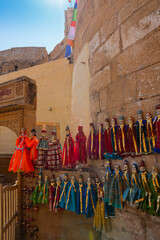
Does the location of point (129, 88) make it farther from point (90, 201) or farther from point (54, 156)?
A: point (54, 156)

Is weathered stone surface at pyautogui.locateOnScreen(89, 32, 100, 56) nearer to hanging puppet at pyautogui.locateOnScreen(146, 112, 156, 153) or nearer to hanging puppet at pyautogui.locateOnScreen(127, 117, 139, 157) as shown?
hanging puppet at pyautogui.locateOnScreen(127, 117, 139, 157)

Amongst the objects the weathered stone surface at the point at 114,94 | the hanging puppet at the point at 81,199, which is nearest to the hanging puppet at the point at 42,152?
the hanging puppet at the point at 81,199

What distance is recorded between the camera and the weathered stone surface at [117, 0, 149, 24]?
231cm

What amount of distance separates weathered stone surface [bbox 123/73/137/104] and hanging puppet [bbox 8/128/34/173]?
6.87 ft

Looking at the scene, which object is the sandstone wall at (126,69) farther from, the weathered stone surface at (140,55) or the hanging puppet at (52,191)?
the hanging puppet at (52,191)

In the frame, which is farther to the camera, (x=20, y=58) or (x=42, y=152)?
(x=20, y=58)

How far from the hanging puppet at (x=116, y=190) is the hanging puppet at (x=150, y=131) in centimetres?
59

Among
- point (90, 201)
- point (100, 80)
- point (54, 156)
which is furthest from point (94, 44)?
point (90, 201)

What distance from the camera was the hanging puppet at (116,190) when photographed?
2340mm

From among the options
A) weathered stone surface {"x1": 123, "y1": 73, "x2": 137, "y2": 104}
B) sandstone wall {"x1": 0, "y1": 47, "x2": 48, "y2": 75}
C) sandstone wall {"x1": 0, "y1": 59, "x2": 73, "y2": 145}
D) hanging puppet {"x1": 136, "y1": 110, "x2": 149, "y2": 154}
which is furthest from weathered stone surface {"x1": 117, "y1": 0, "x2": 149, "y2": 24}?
sandstone wall {"x1": 0, "y1": 47, "x2": 48, "y2": 75}

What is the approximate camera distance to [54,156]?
3.43m

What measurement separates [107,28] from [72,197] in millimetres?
2634

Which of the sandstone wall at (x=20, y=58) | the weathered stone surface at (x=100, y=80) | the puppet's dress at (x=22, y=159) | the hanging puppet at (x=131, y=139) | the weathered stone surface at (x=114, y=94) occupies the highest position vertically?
the sandstone wall at (x=20, y=58)

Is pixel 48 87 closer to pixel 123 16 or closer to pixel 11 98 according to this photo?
pixel 11 98
